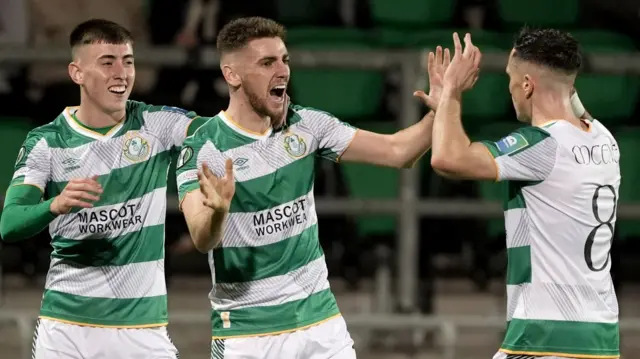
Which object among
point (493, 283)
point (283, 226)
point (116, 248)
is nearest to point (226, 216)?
point (283, 226)

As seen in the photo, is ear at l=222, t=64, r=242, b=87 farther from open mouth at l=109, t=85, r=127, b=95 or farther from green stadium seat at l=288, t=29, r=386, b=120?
green stadium seat at l=288, t=29, r=386, b=120

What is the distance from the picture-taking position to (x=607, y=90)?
7629mm

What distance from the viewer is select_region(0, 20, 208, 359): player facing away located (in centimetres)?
472

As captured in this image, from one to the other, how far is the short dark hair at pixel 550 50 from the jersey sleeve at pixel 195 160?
1.14m

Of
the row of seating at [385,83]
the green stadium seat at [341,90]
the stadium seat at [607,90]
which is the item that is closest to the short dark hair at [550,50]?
the row of seating at [385,83]

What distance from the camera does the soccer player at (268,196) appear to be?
14.8ft

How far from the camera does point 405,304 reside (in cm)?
675

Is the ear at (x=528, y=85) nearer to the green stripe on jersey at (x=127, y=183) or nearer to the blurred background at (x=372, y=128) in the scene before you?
the green stripe on jersey at (x=127, y=183)

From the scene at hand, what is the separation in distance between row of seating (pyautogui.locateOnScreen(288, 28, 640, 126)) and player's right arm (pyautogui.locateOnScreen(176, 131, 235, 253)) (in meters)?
2.68

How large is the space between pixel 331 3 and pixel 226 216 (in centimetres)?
423

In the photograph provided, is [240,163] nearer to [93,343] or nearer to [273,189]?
[273,189]

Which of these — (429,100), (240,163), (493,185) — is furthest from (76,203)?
(493,185)

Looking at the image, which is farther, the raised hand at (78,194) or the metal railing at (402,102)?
the metal railing at (402,102)

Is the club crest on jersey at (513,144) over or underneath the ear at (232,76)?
underneath
